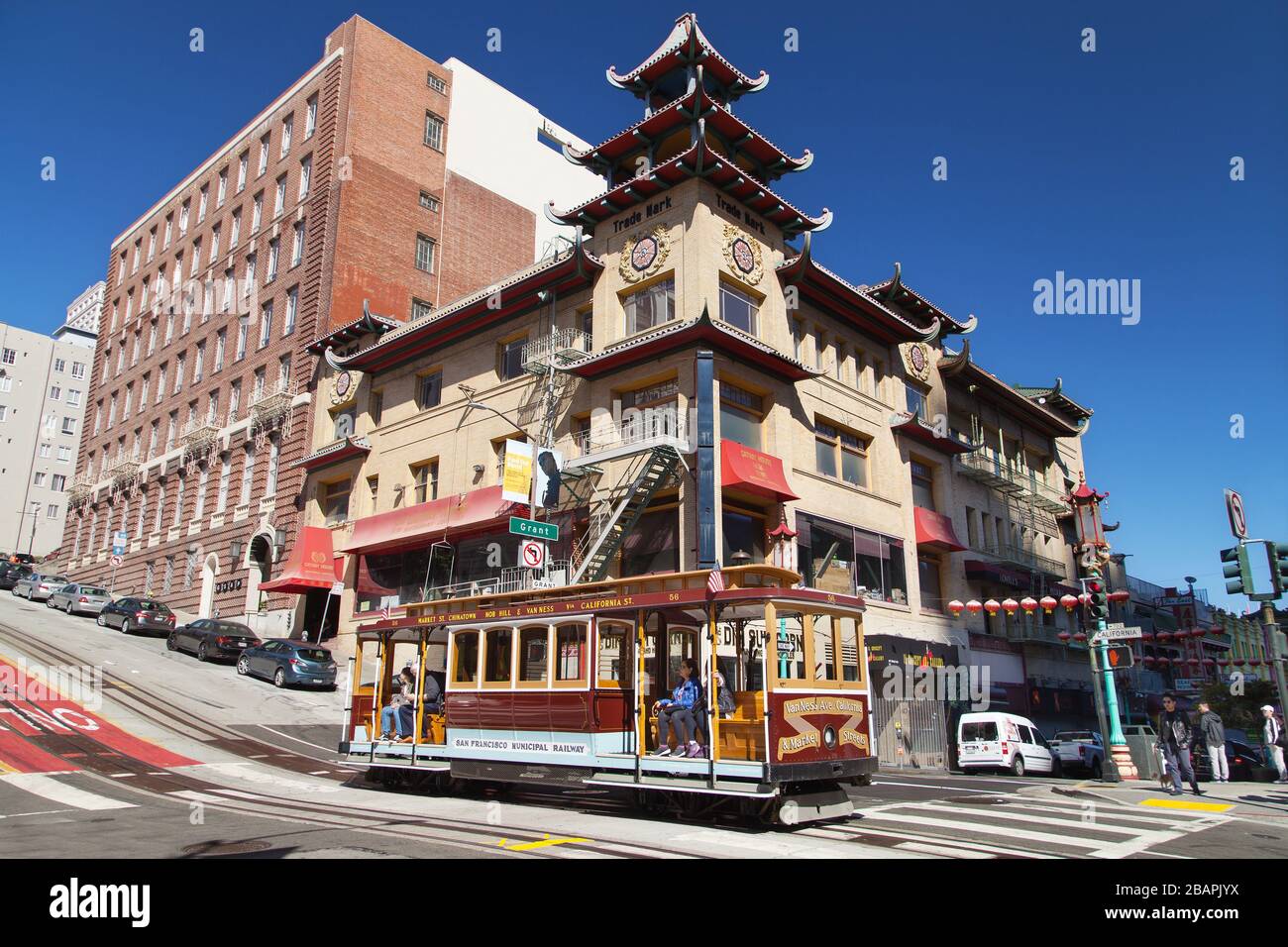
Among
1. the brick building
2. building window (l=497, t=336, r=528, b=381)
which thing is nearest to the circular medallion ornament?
building window (l=497, t=336, r=528, b=381)

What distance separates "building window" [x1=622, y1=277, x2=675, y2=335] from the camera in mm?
27500

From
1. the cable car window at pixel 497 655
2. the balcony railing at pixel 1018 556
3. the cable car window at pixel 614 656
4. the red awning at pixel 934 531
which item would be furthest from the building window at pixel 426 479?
the balcony railing at pixel 1018 556

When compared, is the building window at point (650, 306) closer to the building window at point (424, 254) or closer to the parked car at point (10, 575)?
the building window at point (424, 254)

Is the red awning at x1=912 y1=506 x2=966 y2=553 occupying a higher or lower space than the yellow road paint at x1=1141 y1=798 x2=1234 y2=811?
higher

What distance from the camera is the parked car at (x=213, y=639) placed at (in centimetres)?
3052

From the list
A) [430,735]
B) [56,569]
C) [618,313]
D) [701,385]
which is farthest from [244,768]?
[56,569]

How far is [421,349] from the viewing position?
1421 inches

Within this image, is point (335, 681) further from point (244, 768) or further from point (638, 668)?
point (638, 668)

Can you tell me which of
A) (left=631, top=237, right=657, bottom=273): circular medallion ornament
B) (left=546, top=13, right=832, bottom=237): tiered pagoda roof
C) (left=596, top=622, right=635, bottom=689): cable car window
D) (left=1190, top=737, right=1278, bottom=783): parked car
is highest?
(left=546, top=13, right=832, bottom=237): tiered pagoda roof

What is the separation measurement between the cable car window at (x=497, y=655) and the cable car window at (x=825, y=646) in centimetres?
506

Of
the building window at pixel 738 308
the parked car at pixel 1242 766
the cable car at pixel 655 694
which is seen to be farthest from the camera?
the building window at pixel 738 308

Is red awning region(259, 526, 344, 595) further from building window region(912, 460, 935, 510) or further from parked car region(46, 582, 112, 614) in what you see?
building window region(912, 460, 935, 510)

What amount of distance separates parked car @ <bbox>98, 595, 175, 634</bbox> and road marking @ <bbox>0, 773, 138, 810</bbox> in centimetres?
2139

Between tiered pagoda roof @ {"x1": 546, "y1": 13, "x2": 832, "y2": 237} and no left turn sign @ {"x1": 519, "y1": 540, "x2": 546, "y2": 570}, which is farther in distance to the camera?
tiered pagoda roof @ {"x1": 546, "y1": 13, "x2": 832, "y2": 237}
